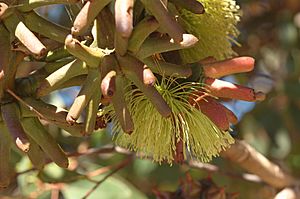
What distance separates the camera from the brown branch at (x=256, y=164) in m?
1.22

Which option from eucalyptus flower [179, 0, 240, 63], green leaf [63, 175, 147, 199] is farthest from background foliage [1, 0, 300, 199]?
eucalyptus flower [179, 0, 240, 63]

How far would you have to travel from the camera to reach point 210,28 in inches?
34.3

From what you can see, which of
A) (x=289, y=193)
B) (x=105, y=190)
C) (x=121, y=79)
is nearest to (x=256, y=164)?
(x=289, y=193)

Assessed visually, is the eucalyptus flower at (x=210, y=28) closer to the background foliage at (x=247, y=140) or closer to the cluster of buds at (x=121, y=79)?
the cluster of buds at (x=121, y=79)

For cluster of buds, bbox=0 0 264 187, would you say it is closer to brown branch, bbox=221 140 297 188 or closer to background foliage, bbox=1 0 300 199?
brown branch, bbox=221 140 297 188

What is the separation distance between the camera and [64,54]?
2.65 feet

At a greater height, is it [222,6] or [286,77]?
[222,6]

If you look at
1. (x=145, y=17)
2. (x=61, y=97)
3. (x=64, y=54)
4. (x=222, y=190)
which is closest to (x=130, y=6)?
(x=145, y=17)

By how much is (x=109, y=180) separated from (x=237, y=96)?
0.61 metres

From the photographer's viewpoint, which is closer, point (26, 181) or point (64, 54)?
point (64, 54)

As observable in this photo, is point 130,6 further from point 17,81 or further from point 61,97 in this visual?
point 61,97

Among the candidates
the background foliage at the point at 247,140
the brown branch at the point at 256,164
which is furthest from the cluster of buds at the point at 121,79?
the background foliage at the point at 247,140

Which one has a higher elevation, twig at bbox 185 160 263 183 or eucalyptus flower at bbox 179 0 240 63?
eucalyptus flower at bbox 179 0 240 63

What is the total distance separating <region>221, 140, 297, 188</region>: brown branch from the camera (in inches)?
48.1
